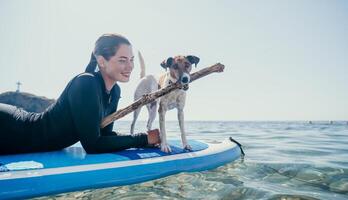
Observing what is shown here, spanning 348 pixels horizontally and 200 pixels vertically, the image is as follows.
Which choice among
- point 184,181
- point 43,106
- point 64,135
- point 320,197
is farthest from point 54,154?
point 43,106

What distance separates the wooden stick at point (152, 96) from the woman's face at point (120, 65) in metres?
0.54

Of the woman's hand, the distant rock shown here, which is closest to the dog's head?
the woman's hand

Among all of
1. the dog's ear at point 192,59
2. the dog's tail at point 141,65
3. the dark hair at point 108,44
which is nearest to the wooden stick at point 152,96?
the dog's ear at point 192,59

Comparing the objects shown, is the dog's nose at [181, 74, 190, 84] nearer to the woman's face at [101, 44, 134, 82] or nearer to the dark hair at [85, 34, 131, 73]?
the woman's face at [101, 44, 134, 82]

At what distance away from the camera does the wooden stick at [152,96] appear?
3.89 m

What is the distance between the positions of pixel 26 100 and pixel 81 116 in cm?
5582

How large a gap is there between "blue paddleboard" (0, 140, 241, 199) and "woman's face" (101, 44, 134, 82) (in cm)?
117

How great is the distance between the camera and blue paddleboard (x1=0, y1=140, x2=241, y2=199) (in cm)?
272

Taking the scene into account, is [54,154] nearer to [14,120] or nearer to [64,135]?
[64,135]

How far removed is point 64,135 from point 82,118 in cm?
58

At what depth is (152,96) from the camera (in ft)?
13.6

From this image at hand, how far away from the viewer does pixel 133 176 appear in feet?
11.3

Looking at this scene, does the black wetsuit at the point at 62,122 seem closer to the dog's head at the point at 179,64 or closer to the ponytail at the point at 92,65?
the ponytail at the point at 92,65

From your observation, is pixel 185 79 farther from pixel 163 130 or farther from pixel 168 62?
pixel 163 130
